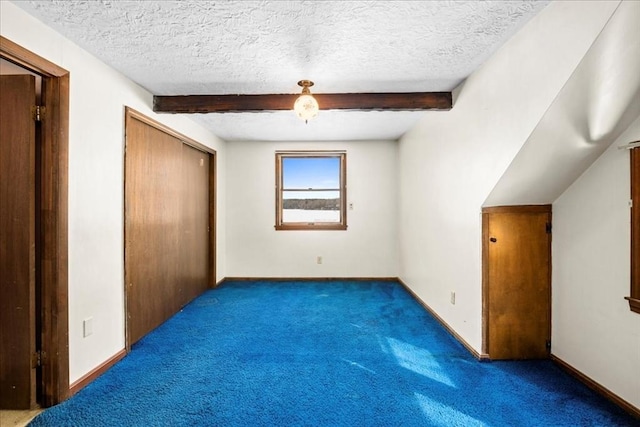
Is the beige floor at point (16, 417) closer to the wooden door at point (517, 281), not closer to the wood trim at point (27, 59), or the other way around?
the wood trim at point (27, 59)

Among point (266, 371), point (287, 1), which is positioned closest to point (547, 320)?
point (266, 371)

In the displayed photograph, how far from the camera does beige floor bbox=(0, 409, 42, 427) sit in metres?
1.77

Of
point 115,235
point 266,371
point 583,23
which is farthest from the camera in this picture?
point 115,235

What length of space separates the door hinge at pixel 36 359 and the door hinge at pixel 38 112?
1.49 meters

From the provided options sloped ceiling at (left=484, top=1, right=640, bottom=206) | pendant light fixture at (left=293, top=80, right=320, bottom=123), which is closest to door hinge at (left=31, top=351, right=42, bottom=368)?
pendant light fixture at (left=293, top=80, right=320, bottom=123)

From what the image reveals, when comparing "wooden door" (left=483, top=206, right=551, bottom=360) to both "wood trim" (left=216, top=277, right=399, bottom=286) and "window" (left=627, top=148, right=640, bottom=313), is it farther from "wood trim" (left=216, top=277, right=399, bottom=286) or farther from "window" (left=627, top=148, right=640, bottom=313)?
"wood trim" (left=216, top=277, right=399, bottom=286)

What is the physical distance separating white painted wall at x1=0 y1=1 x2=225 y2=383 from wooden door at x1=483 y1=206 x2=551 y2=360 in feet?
9.79

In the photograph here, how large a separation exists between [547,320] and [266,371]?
2.26 metres

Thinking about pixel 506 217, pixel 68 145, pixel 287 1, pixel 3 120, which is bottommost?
pixel 506 217

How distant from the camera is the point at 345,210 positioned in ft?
16.5

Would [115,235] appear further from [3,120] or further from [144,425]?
[144,425]

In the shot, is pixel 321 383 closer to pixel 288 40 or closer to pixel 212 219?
pixel 288 40

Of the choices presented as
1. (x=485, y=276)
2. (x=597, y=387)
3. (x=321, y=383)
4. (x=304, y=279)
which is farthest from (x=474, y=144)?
(x=304, y=279)

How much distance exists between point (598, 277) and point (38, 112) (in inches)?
150
